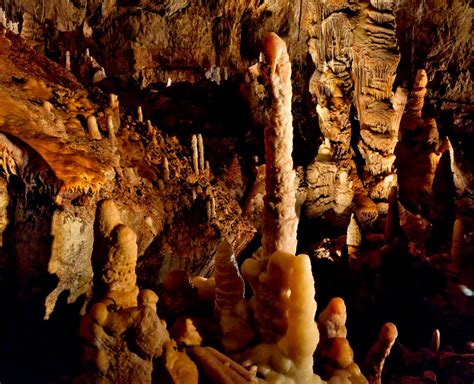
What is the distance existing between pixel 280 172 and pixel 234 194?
842 centimetres

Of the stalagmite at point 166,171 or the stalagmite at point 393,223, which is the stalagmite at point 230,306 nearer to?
the stalagmite at point 166,171

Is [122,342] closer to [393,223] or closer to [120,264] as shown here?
[120,264]

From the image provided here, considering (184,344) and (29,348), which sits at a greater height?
(184,344)

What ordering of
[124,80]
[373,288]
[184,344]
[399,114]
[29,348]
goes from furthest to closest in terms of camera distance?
1. [124,80]
2. [399,114]
3. [373,288]
4. [29,348]
5. [184,344]

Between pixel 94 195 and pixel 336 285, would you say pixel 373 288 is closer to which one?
pixel 336 285

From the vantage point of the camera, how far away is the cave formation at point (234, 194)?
10.7ft

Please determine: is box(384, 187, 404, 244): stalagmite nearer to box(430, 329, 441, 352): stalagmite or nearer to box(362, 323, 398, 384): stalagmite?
box(430, 329, 441, 352): stalagmite

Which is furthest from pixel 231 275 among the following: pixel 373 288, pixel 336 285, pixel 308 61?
pixel 308 61

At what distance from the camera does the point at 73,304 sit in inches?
196

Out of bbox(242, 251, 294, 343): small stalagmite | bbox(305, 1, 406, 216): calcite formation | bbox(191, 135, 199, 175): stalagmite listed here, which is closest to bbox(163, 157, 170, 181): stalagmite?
bbox(191, 135, 199, 175): stalagmite

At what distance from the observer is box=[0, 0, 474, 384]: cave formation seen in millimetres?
3260

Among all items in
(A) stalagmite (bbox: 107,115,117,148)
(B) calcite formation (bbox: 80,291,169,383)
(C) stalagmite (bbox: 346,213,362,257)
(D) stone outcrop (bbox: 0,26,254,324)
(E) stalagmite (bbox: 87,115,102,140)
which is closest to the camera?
(B) calcite formation (bbox: 80,291,169,383)

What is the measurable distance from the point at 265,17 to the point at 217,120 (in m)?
4.54

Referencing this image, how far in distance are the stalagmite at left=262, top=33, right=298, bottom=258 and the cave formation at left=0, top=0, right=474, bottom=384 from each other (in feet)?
0.06
